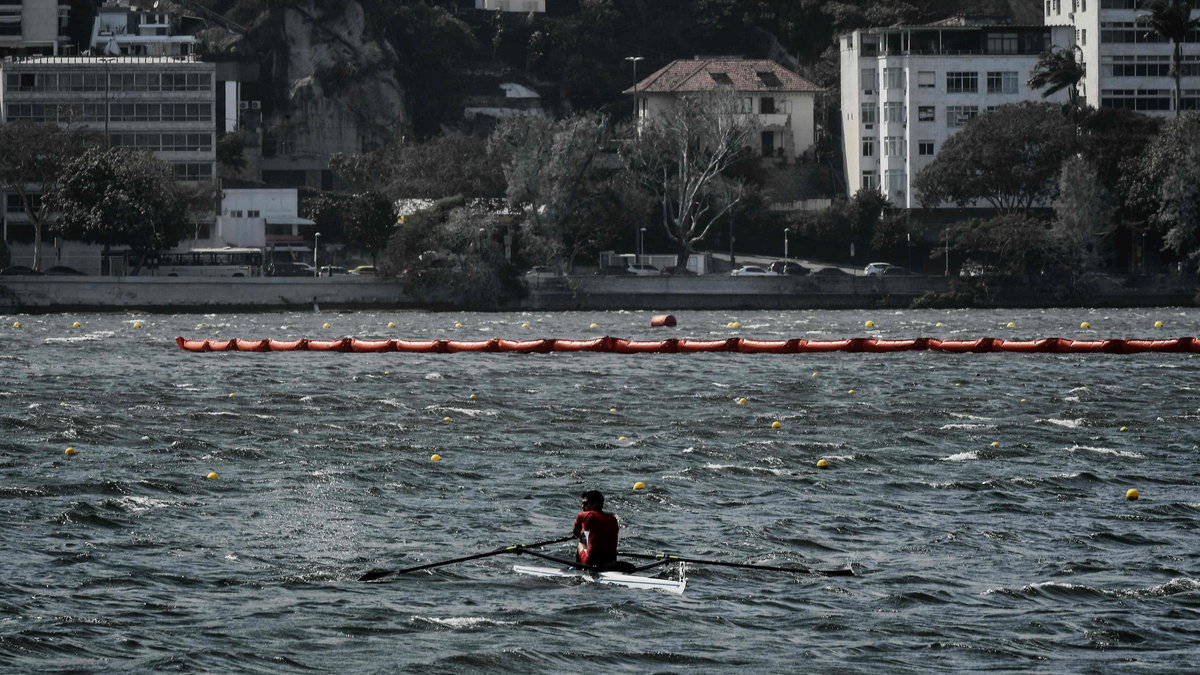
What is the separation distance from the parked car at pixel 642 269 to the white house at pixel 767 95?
31.1m

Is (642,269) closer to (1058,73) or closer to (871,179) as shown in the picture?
(871,179)

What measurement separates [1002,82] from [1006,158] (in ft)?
73.5

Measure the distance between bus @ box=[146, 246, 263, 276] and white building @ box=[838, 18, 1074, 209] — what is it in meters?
56.1

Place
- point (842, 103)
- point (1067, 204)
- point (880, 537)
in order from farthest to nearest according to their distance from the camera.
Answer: point (842, 103)
point (1067, 204)
point (880, 537)

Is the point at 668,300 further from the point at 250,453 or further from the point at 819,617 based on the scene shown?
the point at 819,617

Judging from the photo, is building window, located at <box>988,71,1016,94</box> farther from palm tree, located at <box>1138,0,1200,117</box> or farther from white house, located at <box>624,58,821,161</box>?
white house, located at <box>624,58,821,161</box>

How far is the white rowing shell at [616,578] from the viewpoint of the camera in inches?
1390

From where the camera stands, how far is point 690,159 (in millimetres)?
163875

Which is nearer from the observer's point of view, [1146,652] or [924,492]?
[1146,652]

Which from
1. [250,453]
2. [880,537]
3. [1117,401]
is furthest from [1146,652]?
[1117,401]

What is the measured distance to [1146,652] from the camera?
31016mm

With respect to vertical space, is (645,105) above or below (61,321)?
above

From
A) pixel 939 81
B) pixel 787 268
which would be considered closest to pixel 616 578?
pixel 787 268

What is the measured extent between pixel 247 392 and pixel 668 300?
256 ft
